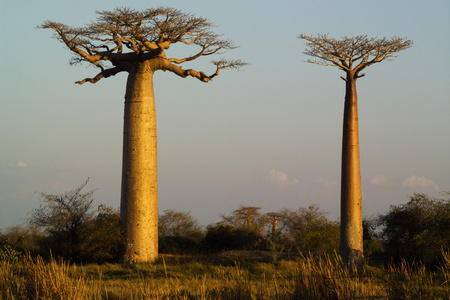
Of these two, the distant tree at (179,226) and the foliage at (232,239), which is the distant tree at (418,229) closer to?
the foliage at (232,239)

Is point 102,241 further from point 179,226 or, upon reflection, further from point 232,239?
point 179,226

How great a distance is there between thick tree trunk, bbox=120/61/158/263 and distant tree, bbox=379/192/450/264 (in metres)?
6.34

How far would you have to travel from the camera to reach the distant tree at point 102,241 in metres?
13.9

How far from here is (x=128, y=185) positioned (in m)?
14.2

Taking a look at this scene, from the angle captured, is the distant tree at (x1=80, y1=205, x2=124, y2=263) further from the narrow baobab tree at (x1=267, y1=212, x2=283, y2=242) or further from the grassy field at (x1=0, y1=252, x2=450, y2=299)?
the narrow baobab tree at (x1=267, y1=212, x2=283, y2=242)

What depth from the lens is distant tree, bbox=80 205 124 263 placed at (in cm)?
1388

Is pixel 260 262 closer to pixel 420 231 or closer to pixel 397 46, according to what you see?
pixel 420 231

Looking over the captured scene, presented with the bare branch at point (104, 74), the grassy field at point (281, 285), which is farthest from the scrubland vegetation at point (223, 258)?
the bare branch at point (104, 74)

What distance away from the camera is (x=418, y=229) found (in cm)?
1570

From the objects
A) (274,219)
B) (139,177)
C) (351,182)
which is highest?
(139,177)

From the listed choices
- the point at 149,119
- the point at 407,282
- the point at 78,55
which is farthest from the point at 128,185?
the point at 407,282

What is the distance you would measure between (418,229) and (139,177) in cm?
749

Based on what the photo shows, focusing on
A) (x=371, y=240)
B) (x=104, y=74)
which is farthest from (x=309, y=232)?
(x=104, y=74)

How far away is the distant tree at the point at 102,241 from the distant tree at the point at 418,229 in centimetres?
703
